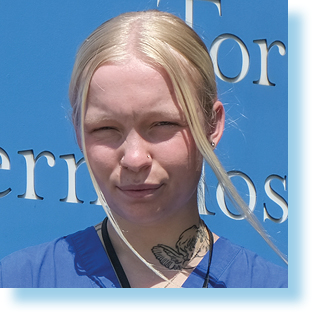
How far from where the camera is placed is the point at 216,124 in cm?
113

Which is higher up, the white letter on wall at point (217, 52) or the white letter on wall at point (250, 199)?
the white letter on wall at point (217, 52)

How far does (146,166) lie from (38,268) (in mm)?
416

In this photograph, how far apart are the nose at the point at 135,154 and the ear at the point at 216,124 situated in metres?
0.18

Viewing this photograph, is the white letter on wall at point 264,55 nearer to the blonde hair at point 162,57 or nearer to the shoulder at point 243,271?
the blonde hair at point 162,57

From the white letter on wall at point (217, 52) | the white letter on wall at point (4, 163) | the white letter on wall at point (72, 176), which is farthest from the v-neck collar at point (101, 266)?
the white letter on wall at point (217, 52)

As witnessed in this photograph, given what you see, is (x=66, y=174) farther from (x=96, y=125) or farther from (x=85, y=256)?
(x=96, y=125)

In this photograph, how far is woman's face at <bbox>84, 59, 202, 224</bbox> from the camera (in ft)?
3.27

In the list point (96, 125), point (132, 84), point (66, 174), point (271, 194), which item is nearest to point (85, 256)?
point (96, 125)

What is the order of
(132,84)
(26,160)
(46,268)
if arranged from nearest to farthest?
1. (132,84)
2. (46,268)
3. (26,160)

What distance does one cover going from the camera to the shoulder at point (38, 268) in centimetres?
114

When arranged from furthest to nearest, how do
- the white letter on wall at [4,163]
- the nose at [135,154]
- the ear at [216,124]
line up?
the white letter on wall at [4,163] → the ear at [216,124] → the nose at [135,154]

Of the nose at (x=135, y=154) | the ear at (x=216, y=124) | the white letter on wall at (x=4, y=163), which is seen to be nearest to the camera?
the nose at (x=135, y=154)

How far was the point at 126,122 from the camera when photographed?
3.30 feet

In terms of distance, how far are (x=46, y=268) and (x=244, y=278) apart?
529 mm
